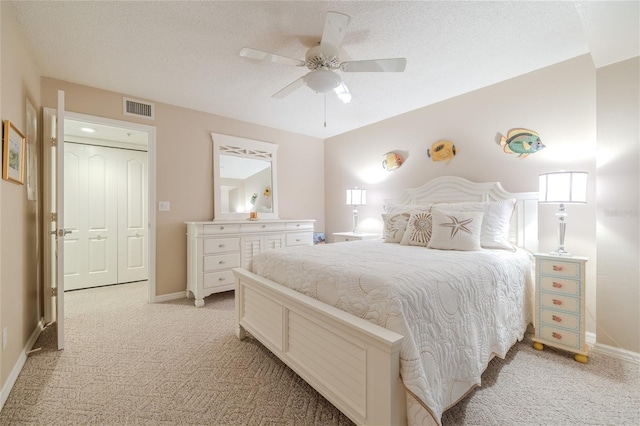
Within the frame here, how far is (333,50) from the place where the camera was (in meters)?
1.94

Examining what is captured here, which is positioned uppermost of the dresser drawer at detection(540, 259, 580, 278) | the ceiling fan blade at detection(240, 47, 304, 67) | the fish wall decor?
the ceiling fan blade at detection(240, 47, 304, 67)

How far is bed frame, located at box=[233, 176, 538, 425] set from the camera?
1.13m

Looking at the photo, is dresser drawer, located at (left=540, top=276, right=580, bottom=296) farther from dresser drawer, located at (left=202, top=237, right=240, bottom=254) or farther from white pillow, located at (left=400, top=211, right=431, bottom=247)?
dresser drawer, located at (left=202, top=237, right=240, bottom=254)

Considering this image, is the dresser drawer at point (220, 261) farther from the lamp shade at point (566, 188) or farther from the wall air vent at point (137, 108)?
the lamp shade at point (566, 188)

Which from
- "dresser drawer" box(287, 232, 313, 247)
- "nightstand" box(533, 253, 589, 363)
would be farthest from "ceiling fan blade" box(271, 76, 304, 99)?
"nightstand" box(533, 253, 589, 363)

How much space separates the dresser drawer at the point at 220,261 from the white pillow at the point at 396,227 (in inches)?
73.9

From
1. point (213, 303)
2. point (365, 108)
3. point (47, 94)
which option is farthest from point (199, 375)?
point (365, 108)

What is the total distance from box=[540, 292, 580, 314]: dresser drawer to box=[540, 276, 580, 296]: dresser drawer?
0.04 m

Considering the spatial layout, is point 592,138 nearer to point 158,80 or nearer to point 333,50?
Result: point 333,50

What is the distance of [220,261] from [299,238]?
1.21m

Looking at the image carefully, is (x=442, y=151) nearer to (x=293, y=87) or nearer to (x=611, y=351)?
(x=293, y=87)

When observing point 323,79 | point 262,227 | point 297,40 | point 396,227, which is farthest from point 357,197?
point 297,40

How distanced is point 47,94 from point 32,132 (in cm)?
66

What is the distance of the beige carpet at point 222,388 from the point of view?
1438mm
